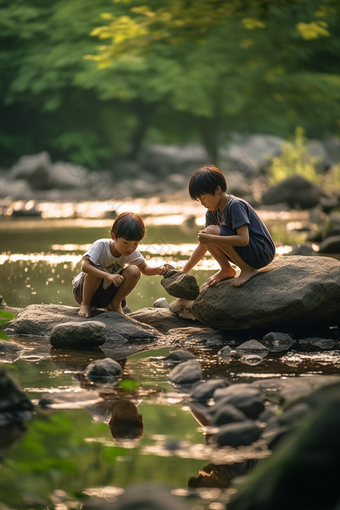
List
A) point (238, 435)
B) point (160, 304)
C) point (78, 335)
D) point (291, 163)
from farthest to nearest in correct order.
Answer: point (291, 163), point (160, 304), point (78, 335), point (238, 435)

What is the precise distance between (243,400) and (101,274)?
2.04 m

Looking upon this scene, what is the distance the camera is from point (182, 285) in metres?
5.10

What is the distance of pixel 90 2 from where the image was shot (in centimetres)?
2645

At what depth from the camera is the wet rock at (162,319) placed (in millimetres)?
5383

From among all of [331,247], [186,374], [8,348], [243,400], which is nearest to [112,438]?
[243,400]

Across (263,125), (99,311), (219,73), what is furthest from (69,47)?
(99,311)

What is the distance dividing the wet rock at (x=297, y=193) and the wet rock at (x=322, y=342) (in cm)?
1335

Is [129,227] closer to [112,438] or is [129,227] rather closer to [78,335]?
[78,335]

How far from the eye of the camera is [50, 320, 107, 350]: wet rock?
15.0ft

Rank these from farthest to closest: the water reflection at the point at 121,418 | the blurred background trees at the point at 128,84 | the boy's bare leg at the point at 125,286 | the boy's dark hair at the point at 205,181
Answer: the blurred background trees at the point at 128,84 < the boy's bare leg at the point at 125,286 < the boy's dark hair at the point at 205,181 < the water reflection at the point at 121,418

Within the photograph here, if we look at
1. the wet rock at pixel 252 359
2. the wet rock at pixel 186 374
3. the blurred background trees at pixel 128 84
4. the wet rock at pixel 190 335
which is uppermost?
the wet rock at pixel 186 374

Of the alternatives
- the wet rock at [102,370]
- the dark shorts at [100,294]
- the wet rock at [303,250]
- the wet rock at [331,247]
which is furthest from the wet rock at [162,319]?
the wet rock at [331,247]

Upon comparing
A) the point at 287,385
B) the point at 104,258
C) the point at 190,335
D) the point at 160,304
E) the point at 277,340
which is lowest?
the point at 160,304

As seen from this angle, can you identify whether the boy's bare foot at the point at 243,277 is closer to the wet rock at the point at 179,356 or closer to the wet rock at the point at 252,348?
the wet rock at the point at 252,348
